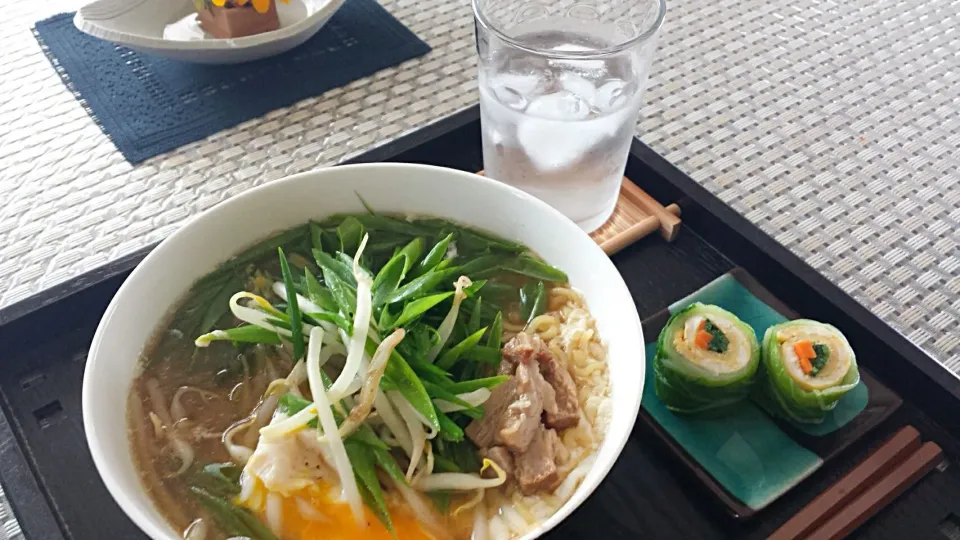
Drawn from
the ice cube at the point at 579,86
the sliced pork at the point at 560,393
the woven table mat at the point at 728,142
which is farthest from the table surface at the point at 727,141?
the sliced pork at the point at 560,393

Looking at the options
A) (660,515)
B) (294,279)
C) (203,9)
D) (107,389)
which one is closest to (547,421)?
(660,515)

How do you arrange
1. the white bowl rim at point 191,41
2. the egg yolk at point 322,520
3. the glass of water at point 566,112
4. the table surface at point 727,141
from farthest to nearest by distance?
the white bowl rim at point 191,41
the table surface at point 727,141
the glass of water at point 566,112
the egg yolk at point 322,520

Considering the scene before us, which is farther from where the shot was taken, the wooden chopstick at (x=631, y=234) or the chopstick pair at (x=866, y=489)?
the wooden chopstick at (x=631, y=234)

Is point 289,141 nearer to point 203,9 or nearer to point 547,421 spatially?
point 203,9

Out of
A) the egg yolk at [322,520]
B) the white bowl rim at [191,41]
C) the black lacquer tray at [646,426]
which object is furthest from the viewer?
the white bowl rim at [191,41]

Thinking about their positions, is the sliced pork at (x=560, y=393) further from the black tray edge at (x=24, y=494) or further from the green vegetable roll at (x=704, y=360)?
the black tray edge at (x=24, y=494)

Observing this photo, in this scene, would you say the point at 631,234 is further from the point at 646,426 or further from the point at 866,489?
the point at 866,489

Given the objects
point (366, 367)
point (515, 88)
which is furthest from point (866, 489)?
point (515, 88)
